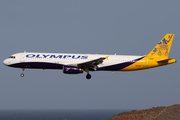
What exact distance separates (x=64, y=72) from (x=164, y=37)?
78.3ft

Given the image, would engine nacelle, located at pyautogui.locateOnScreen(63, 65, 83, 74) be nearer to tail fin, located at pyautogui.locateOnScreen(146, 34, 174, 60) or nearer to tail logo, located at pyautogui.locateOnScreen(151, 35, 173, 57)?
tail fin, located at pyautogui.locateOnScreen(146, 34, 174, 60)

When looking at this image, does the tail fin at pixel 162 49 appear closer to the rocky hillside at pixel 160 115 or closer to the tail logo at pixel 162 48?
the tail logo at pixel 162 48

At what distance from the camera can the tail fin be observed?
58.0 m

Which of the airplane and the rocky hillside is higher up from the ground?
the airplane

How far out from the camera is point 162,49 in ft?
193

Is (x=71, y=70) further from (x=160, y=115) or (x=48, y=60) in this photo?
(x=160, y=115)

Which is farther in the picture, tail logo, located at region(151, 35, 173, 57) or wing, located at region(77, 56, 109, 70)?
tail logo, located at region(151, 35, 173, 57)

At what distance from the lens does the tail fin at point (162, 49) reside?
58.0m

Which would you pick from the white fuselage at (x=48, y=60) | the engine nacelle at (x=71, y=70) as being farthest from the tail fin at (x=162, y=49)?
the engine nacelle at (x=71, y=70)

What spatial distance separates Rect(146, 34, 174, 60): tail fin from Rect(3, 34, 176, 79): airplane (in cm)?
27

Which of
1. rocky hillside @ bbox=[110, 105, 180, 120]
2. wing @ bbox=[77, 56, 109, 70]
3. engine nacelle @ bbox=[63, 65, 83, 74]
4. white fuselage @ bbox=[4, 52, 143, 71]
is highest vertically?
white fuselage @ bbox=[4, 52, 143, 71]

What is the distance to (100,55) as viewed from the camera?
5516cm

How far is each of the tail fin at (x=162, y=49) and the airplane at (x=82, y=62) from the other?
0.88 feet

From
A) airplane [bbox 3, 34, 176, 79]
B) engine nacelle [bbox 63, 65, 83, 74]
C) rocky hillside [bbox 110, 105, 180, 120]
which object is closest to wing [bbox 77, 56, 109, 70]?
airplane [bbox 3, 34, 176, 79]
